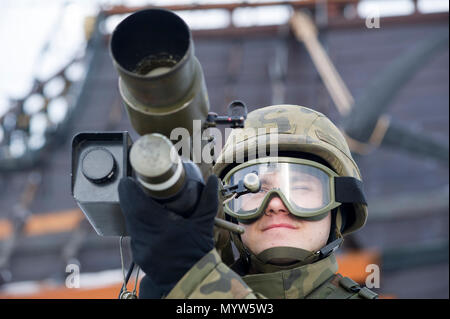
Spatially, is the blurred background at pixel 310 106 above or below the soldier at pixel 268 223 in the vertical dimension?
above

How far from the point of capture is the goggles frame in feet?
6.39

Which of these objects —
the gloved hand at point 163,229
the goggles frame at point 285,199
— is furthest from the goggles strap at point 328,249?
the gloved hand at point 163,229

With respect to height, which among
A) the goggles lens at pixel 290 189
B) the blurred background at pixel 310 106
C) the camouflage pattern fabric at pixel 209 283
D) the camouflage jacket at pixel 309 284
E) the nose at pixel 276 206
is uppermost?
the blurred background at pixel 310 106

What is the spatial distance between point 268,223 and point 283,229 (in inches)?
2.5

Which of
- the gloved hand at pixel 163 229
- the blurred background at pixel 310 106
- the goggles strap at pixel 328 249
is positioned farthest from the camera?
the blurred background at pixel 310 106

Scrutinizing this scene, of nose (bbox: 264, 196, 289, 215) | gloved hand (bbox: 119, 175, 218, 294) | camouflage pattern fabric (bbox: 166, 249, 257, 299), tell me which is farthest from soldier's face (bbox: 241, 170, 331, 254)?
gloved hand (bbox: 119, 175, 218, 294)

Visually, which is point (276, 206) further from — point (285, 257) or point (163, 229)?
point (163, 229)

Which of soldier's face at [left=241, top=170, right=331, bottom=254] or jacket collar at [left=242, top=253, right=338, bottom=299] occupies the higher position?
soldier's face at [left=241, top=170, right=331, bottom=254]

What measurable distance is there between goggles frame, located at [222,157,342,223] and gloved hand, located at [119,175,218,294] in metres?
0.58

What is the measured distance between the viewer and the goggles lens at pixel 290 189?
1.98 metres

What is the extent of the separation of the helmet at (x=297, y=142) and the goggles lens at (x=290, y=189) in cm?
10

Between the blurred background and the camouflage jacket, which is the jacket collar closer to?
the camouflage jacket

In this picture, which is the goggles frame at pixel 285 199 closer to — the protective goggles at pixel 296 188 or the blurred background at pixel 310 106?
the protective goggles at pixel 296 188

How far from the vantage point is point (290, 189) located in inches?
78.8
